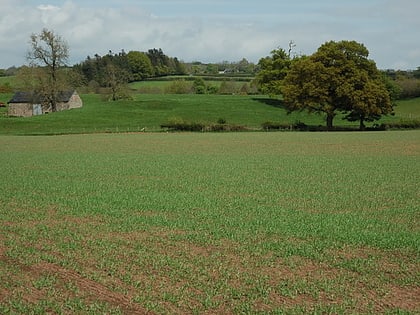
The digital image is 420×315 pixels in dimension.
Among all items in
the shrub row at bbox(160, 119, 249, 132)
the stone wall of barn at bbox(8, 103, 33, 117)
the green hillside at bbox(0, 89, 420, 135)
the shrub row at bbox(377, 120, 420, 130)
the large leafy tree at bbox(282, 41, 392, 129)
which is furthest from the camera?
the stone wall of barn at bbox(8, 103, 33, 117)

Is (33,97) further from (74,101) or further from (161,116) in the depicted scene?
(161,116)

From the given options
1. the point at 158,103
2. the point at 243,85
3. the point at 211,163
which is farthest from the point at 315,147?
the point at 243,85

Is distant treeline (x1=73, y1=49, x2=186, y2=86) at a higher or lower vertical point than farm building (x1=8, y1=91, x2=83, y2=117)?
higher

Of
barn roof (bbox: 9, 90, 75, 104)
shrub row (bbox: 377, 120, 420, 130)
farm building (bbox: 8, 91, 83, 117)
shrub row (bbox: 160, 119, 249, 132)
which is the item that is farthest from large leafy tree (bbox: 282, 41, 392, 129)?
farm building (bbox: 8, 91, 83, 117)

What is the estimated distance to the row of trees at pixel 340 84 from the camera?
2741 inches

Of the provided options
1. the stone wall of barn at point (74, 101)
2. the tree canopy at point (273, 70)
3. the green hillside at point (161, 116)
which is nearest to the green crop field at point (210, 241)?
the green hillside at point (161, 116)

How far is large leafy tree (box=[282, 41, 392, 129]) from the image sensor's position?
69.6 m

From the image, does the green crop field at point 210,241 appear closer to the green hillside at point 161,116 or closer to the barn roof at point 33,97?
the green hillside at point 161,116

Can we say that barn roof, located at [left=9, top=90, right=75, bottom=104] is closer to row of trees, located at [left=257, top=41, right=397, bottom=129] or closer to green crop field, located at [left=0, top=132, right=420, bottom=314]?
row of trees, located at [left=257, top=41, right=397, bottom=129]

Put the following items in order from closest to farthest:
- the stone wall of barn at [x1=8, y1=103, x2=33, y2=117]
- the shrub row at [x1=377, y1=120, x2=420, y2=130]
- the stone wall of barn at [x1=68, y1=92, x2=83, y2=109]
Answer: the shrub row at [x1=377, y1=120, x2=420, y2=130], the stone wall of barn at [x1=8, y1=103, x2=33, y2=117], the stone wall of barn at [x1=68, y1=92, x2=83, y2=109]

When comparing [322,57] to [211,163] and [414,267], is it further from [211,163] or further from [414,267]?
[414,267]

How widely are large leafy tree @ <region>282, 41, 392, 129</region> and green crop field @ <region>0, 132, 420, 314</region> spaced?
137 feet

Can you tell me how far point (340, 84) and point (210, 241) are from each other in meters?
59.9

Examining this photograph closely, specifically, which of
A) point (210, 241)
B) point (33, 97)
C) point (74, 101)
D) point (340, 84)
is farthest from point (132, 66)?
point (210, 241)
